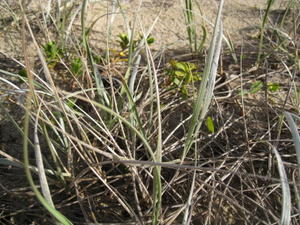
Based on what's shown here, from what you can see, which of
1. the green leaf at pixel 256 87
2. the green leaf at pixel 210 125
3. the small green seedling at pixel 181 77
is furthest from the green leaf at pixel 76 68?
the green leaf at pixel 256 87

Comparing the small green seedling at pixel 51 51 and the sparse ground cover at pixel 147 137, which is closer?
the sparse ground cover at pixel 147 137

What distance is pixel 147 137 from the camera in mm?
864

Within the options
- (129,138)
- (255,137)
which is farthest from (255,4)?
(129,138)

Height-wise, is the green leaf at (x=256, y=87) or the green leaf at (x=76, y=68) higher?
the green leaf at (x=256, y=87)

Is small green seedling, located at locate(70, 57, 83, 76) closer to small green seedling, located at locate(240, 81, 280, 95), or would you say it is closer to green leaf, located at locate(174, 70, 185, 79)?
green leaf, located at locate(174, 70, 185, 79)

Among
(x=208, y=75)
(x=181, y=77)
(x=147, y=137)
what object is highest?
(x=208, y=75)

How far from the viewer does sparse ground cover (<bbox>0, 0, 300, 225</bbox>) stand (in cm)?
69

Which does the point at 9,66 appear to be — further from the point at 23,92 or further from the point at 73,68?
the point at 23,92

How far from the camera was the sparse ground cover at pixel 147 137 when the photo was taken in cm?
69

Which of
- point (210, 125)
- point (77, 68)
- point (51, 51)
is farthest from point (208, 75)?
point (51, 51)

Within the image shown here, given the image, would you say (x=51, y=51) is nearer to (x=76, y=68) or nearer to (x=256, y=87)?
(x=76, y=68)

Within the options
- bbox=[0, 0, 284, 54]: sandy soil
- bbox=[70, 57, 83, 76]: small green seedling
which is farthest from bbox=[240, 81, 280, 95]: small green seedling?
bbox=[70, 57, 83, 76]: small green seedling

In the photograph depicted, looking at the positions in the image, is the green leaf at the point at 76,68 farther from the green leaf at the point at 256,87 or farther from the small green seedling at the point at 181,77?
the green leaf at the point at 256,87

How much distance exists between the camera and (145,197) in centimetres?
77
